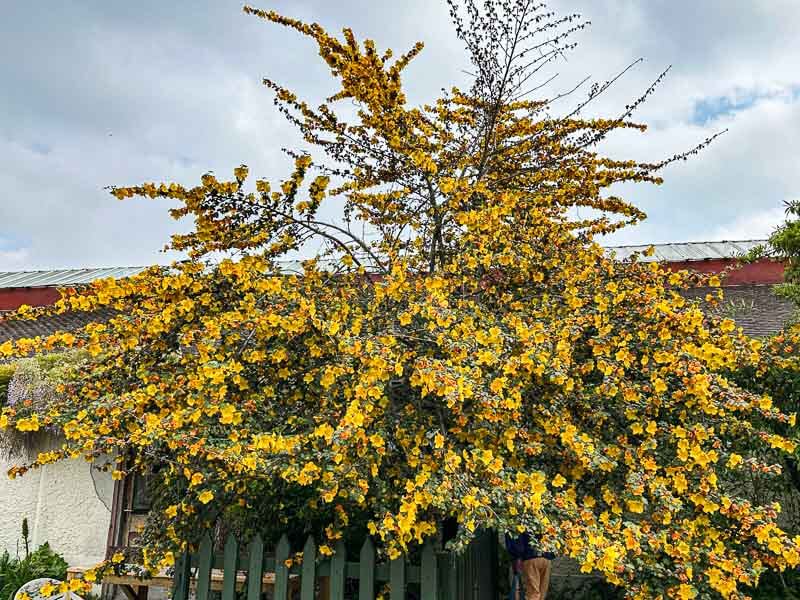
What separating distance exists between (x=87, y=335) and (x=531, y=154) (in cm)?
286

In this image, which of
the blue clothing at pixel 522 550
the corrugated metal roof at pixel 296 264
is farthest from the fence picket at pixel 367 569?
the corrugated metal roof at pixel 296 264

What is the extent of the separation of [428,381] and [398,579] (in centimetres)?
104

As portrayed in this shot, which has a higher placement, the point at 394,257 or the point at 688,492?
the point at 394,257

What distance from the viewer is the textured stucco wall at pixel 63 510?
5965 mm

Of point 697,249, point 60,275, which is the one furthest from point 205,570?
point 60,275

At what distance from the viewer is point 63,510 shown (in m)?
6.07

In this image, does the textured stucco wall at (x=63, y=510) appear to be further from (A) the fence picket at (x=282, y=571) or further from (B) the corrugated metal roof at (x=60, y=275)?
(B) the corrugated metal roof at (x=60, y=275)

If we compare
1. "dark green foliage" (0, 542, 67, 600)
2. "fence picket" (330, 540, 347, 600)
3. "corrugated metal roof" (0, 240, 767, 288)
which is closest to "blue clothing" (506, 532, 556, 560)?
"fence picket" (330, 540, 347, 600)

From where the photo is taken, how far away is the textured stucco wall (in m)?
5.96

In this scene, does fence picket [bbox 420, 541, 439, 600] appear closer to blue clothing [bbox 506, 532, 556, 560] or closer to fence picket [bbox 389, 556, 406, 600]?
Result: fence picket [bbox 389, 556, 406, 600]

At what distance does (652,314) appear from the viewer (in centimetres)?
260

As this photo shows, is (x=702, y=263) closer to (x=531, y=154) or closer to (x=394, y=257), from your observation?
(x=531, y=154)

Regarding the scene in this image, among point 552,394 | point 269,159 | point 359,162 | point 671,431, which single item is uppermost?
point 269,159

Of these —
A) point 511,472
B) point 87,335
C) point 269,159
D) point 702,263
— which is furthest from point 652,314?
point 702,263
